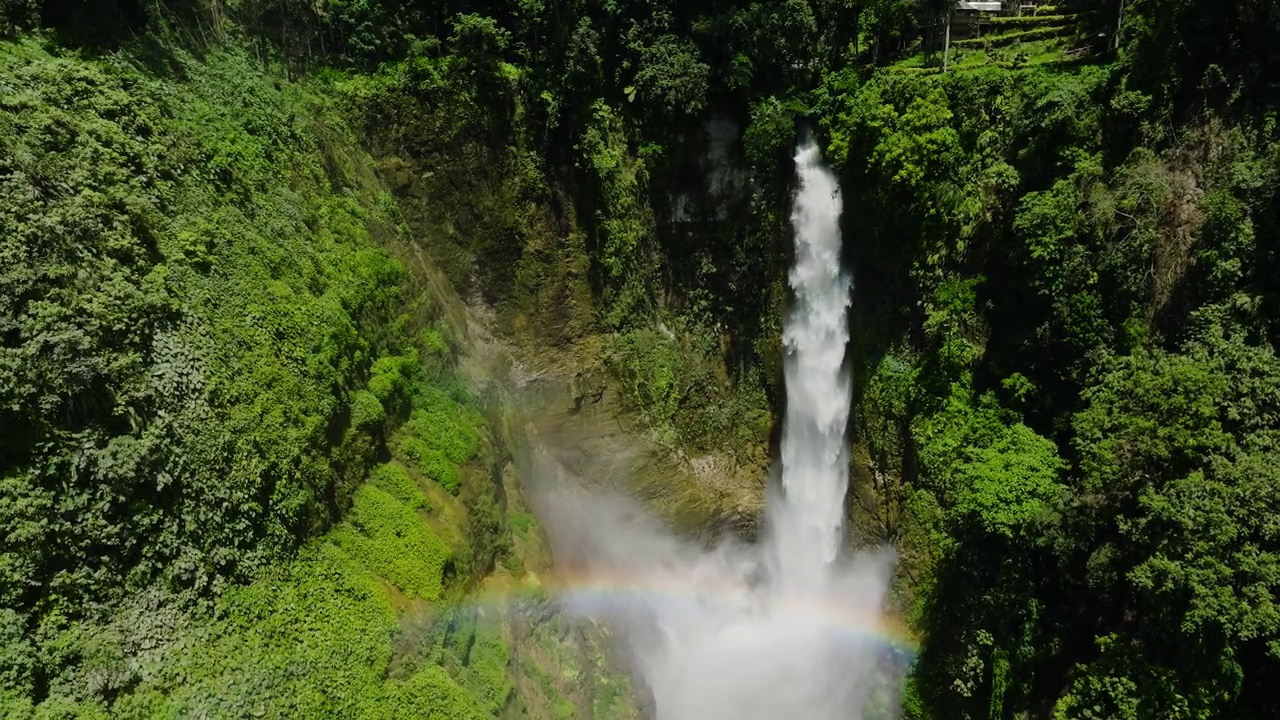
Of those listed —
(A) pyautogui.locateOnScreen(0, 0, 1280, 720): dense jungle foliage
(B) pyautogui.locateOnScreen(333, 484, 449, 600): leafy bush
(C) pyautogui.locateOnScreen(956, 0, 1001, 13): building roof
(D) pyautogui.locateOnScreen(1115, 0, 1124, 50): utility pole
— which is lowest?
(B) pyautogui.locateOnScreen(333, 484, 449, 600): leafy bush

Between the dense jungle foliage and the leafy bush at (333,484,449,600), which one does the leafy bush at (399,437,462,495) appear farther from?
the leafy bush at (333,484,449,600)

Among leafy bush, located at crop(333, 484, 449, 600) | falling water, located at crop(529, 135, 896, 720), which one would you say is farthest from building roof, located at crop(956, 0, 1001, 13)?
leafy bush, located at crop(333, 484, 449, 600)

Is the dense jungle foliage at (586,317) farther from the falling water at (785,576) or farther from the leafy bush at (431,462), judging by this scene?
the falling water at (785,576)

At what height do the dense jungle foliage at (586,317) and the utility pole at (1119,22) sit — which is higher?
the utility pole at (1119,22)

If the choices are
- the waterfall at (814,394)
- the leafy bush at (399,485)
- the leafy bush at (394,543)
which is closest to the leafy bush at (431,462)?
the leafy bush at (399,485)

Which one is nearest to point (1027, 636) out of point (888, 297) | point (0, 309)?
point (888, 297)

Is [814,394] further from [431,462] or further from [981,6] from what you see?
[981,6]
